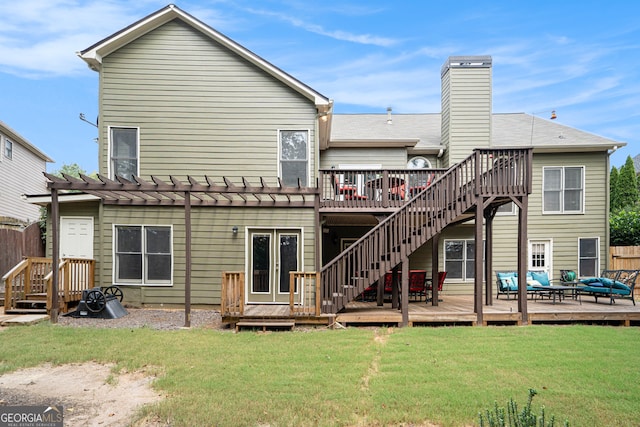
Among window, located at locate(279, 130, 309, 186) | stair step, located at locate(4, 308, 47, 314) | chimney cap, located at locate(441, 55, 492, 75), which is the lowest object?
stair step, located at locate(4, 308, 47, 314)

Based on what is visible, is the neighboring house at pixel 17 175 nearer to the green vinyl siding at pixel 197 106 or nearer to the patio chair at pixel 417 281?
the green vinyl siding at pixel 197 106

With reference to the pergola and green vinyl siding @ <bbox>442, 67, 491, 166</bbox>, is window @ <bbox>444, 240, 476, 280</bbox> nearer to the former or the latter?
green vinyl siding @ <bbox>442, 67, 491, 166</bbox>

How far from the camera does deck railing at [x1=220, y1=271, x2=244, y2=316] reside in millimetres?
8445

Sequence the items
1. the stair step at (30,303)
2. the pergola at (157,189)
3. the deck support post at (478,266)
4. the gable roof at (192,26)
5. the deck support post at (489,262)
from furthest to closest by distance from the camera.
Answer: the gable roof at (192,26), the deck support post at (489,262), the stair step at (30,303), the deck support post at (478,266), the pergola at (157,189)

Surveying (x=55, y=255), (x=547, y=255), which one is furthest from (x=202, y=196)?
(x=547, y=255)

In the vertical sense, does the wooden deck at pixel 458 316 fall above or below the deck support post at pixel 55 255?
below

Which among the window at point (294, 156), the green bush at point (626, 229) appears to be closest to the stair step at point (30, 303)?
the window at point (294, 156)

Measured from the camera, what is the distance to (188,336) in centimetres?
748

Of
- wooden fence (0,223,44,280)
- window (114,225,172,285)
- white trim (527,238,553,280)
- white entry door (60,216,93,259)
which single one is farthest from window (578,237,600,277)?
wooden fence (0,223,44,280)

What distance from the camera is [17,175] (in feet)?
63.5

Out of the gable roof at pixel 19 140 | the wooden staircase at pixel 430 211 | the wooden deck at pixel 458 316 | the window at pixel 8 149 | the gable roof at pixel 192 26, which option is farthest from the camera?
the window at pixel 8 149

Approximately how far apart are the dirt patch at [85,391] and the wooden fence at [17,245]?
10688 millimetres

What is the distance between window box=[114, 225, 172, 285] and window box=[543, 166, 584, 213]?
39.9 feet

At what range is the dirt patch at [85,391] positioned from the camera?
421 cm
